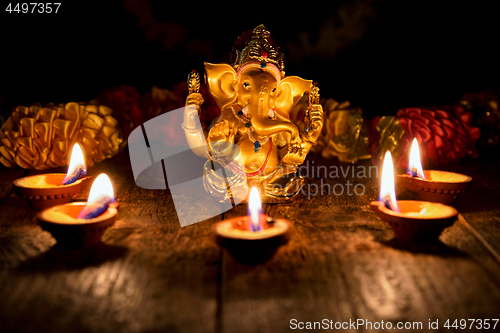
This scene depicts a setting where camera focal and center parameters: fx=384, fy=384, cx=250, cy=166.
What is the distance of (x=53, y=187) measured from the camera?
1162 millimetres

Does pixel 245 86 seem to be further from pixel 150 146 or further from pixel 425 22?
pixel 425 22

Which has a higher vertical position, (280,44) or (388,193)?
(280,44)

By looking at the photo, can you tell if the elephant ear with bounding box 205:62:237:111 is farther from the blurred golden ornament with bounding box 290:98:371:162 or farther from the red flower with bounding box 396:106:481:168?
the red flower with bounding box 396:106:481:168

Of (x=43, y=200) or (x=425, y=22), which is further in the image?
(x=425, y=22)

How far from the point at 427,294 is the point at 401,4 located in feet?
5.62

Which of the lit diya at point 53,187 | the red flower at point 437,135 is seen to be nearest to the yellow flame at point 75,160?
the lit diya at point 53,187

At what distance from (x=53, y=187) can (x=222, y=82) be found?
25.4 inches

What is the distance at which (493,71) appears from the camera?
2.19 meters

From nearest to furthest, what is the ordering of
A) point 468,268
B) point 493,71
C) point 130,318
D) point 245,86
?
point 130,318, point 468,268, point 245,86, point 493,71

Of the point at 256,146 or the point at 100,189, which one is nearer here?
the point at 100,189

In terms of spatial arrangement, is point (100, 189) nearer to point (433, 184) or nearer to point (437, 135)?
point (433, 184)

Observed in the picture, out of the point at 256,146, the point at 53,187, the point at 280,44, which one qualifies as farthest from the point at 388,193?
the point at 280,44

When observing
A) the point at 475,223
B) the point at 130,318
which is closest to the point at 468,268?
the point at 475,223

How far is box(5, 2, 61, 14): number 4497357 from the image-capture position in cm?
186
